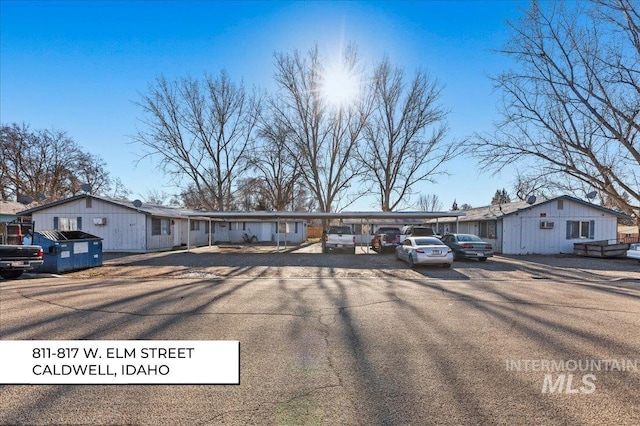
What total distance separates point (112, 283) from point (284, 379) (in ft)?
31.9

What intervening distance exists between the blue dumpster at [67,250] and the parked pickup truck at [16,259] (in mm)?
1250

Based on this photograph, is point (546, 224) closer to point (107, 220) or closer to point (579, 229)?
point (579, 229)

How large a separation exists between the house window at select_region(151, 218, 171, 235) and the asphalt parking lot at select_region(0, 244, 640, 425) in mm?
13328

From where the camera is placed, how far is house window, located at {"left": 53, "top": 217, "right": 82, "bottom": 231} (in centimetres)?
2345

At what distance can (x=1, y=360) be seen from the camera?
4.31 m

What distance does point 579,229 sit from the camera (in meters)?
24.0

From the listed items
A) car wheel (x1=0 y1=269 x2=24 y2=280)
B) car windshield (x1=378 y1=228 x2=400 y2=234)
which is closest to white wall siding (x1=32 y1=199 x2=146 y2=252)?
car wheel (x1=0 y1=269 x2=24 y2=280)

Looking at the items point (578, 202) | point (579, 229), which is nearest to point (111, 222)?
point (578, 202)

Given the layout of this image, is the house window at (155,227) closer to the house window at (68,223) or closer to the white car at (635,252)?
the house window at (68,223)

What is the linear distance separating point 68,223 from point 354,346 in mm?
25228

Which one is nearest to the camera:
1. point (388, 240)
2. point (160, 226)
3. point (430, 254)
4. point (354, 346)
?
point (354, 346)

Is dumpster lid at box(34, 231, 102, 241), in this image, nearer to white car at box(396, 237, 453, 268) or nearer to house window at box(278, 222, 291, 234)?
white car at box(396, 237, 453, 268)

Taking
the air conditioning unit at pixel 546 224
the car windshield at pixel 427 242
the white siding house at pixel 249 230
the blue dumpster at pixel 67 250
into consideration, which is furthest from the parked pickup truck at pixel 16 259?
the air conditioning unit at pixel 546 224

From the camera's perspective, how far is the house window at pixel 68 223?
923 inches
